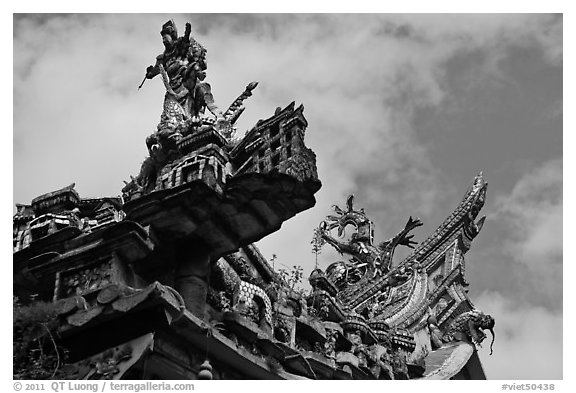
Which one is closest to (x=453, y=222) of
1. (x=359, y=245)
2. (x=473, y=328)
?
(x=359, y=245)

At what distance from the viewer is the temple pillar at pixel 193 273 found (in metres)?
10.9

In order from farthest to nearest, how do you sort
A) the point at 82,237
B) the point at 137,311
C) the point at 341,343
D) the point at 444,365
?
the point at 444,365, the point at 341,343, the point at 82,237, the point at 137,311

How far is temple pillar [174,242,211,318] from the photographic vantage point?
35.9 ft

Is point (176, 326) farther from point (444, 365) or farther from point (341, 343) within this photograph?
point (444, 365)

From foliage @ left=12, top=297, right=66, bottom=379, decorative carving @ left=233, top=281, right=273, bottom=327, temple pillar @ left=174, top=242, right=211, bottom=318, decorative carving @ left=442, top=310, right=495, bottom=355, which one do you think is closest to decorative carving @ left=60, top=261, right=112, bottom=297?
foliage @ left=12, top=297, right=66, bottom=379

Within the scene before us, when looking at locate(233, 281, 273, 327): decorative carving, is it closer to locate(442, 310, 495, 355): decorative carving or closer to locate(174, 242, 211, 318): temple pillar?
locate(174, 242, 211, 318): temple pillar

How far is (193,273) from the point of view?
A: 11.1 m

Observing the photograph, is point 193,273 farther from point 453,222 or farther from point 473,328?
point 453,222

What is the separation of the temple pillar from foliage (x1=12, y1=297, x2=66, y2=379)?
5.64 ft

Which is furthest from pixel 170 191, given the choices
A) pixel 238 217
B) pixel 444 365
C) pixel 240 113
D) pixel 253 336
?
pixel 444 365

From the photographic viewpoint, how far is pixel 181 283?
10977 millimetres

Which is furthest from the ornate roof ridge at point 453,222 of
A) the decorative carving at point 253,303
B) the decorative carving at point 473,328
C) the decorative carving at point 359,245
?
the decorative carving at point 253,303

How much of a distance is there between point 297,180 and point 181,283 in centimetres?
157

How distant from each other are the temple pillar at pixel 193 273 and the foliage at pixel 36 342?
67.7 inches
